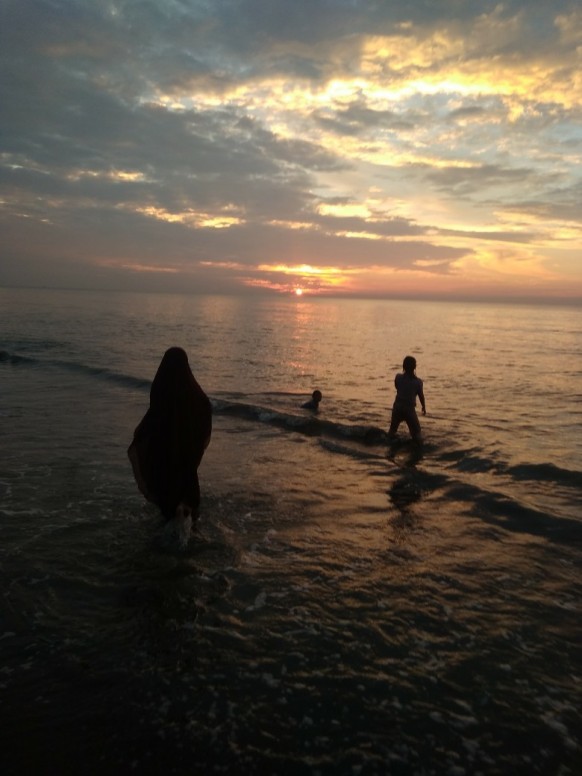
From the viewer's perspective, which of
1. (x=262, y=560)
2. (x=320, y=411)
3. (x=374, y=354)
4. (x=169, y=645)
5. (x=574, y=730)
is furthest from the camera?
(x=374, y=354)

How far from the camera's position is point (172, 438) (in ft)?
24.3

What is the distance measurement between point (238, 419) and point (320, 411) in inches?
130

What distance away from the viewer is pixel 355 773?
3.99 metres

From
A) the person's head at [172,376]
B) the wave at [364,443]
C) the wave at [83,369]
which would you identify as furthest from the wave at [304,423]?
the person's head at [172,376]

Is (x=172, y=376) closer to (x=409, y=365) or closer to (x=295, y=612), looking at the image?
(x=295, y=612)

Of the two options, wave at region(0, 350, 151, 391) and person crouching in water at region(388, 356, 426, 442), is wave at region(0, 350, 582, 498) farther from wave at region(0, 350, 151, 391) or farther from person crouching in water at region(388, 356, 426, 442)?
person crouching in water at region(388, 356, 426, 442)

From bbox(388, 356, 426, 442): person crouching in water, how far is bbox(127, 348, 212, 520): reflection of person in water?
747 centimetres

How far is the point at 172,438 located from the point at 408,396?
8.40 meters

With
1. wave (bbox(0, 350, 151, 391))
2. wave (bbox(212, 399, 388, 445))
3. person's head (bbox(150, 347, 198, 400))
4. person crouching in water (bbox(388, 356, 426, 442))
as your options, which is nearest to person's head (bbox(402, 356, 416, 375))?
person crouching in water (bbox(388, 356, 426, 442))

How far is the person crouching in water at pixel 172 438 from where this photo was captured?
289 inches

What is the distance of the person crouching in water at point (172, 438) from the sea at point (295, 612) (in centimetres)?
69

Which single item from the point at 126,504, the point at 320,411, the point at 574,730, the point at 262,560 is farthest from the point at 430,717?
the point at 320,411

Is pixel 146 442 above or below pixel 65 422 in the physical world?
above

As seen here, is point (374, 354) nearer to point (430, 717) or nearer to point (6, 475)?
point (6, 475)
